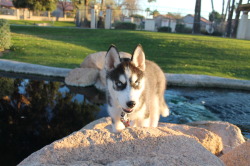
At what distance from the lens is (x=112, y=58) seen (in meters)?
3.64

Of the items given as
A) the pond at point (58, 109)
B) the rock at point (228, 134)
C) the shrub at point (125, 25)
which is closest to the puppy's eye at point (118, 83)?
the rock at point (228, 134)

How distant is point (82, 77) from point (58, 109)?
2.59 metres

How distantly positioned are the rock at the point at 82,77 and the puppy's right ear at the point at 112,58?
691cm

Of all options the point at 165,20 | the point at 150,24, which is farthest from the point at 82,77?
the point at 165,20

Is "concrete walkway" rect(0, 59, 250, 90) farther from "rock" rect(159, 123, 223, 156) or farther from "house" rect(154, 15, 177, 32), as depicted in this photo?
"house" rect(154, 15, 177, 32)

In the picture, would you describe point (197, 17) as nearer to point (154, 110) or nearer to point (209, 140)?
point (154, 110)

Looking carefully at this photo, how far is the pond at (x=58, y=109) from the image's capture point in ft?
21.0

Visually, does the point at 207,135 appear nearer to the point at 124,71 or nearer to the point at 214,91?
the point at 124,71

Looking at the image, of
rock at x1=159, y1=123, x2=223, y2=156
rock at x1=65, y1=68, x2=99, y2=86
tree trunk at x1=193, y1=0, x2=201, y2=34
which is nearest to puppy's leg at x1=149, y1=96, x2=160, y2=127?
rock at x1=159, y1=123, x2=223, y2=156

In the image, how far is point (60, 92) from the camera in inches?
382

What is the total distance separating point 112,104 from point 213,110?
5736 millimetres

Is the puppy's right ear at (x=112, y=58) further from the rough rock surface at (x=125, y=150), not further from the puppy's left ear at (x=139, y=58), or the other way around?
the rough rock surface at (x=125, y=150)

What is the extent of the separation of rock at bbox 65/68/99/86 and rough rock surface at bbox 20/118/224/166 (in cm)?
768

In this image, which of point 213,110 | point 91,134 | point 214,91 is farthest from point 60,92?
point 91,134
